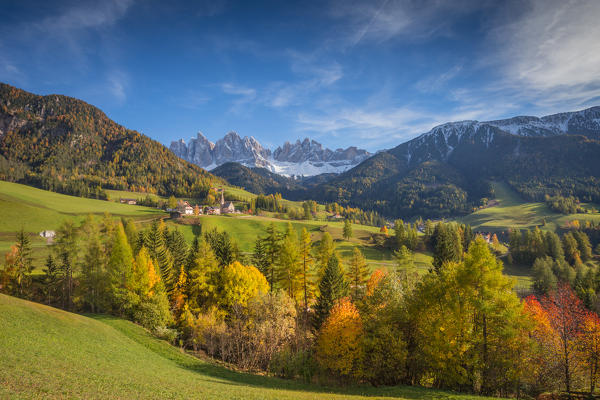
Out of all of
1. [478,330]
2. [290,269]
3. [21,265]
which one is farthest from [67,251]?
[478,330]

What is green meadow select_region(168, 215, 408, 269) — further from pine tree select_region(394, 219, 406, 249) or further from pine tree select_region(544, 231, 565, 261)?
pine tree select_region(544, 231, 565, 261)

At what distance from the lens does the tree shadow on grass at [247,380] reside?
2512cm

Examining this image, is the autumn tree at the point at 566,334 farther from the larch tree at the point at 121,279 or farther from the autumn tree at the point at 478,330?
the larch tree at the point at 121,279

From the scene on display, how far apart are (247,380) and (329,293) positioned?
1656 cm

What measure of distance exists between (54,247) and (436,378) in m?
67.7

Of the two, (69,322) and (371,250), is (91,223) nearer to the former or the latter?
(69,322)

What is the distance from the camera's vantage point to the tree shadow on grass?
25125 mm

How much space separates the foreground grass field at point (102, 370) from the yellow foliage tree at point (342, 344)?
10.1 feet

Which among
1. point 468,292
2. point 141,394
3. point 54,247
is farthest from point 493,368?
point 54,247

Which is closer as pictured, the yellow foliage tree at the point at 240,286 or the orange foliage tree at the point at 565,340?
the orange foliage tree at the point at 565,340

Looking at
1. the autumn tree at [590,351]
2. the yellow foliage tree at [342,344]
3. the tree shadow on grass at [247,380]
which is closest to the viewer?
the tree shadow on grass at [247,380]

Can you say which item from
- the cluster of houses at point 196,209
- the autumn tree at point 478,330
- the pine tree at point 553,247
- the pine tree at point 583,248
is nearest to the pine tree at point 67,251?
the autumn tree at point 478,330

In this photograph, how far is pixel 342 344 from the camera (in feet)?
110

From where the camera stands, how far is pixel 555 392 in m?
27.8
